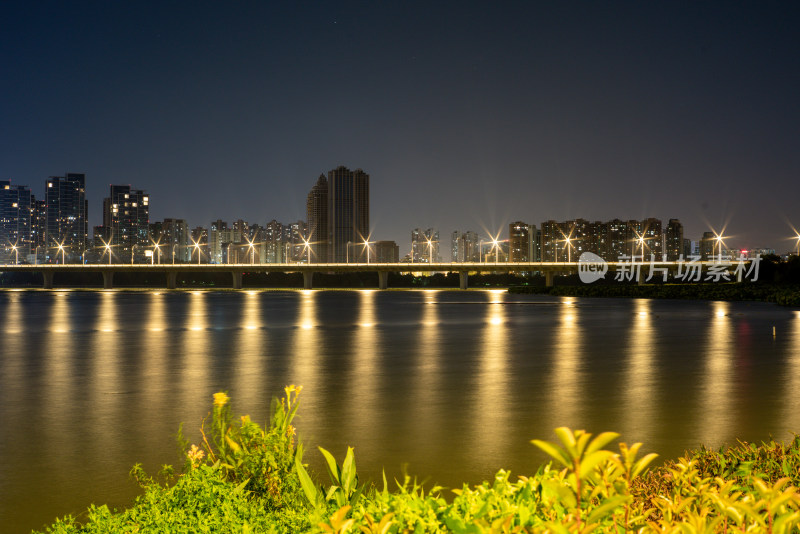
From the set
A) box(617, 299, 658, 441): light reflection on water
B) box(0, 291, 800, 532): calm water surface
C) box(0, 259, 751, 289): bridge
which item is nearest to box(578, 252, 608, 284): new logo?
box(0, 259, 751, 289): bridge

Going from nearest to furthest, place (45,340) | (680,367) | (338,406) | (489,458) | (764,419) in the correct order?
(489,458), (764,419), (338,406), (680,367), (45,340)

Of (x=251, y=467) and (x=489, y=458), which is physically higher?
(x=251, y=467)

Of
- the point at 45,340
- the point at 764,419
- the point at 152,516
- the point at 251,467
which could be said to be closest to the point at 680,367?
the point at 764,419

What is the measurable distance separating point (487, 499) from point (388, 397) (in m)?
6.94

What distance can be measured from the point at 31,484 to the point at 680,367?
11095mm

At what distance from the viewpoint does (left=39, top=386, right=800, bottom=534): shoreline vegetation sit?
208 centimetres

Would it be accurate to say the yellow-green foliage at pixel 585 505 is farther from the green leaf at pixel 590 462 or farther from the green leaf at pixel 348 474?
the green leaf at pixel 348 474

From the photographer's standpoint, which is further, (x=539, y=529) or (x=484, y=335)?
(x=484, y=335)

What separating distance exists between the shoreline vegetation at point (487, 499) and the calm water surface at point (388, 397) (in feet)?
3.54

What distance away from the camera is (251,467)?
184 inches

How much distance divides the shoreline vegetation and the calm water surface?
1.08 metres

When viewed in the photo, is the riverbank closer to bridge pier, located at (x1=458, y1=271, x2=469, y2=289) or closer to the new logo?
the new logo

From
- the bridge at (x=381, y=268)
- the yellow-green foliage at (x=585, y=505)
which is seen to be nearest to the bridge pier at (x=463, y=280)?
the bridge at (x=381, y=268)

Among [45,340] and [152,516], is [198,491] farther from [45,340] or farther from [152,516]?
[45,340]
